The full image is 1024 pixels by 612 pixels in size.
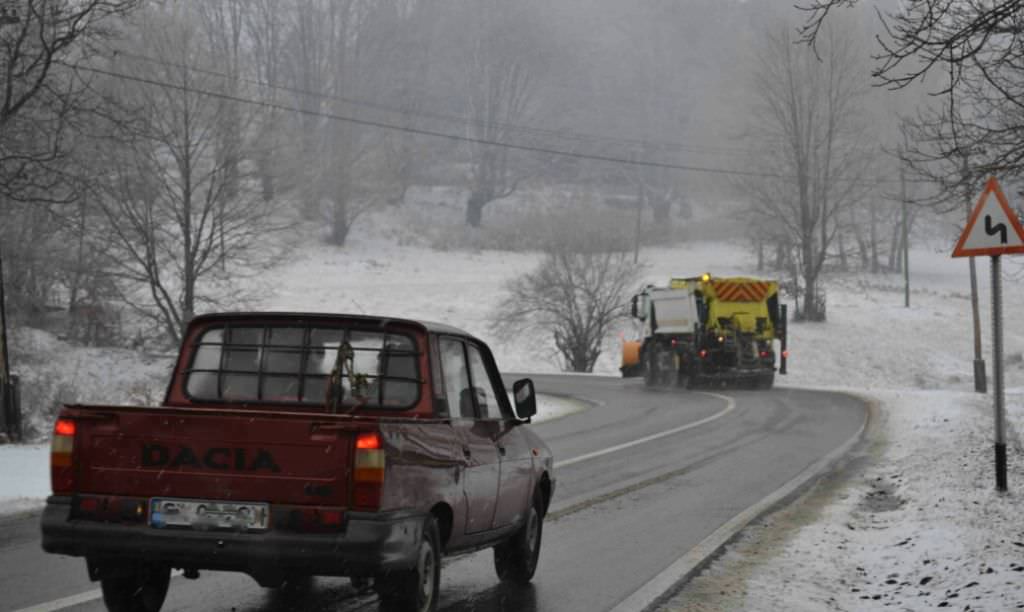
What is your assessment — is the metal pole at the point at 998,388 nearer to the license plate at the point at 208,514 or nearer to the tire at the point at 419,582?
the tire at the point at 419,582

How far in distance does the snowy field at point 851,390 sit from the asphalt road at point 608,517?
73 cm

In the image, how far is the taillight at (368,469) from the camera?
600 cm

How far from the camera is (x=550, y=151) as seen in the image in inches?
3529

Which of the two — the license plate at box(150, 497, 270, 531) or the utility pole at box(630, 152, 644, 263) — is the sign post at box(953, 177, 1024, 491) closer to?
the license plate at box(150, 497, 270, 531)

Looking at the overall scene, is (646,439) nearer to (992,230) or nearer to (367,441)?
(992,230)

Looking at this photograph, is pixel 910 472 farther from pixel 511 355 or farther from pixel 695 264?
pixel 695 264

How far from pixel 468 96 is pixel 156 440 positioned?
269ft

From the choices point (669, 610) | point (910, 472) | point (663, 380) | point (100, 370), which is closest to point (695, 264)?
point (663, 380)

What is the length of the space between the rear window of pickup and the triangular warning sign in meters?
6.89

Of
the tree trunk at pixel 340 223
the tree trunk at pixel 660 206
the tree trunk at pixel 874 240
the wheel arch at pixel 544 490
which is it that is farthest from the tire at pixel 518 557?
the tree trunk at pixel 660 206

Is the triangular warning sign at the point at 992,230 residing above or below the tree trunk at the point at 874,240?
below

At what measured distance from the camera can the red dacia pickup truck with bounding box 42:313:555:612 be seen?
6012 mm

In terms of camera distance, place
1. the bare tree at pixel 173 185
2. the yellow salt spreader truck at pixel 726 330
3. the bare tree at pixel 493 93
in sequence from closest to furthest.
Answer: the bare tree at pixel 173 185
the yellow salt spreader truck at pixel 726 330
the bare tree at pixel 493 93

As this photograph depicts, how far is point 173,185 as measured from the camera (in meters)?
39.2
